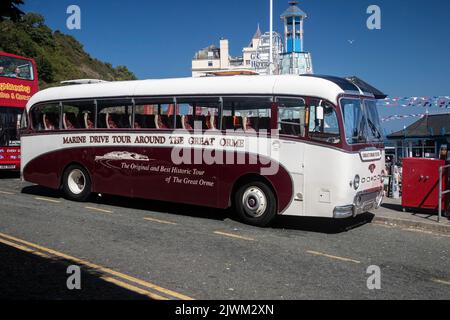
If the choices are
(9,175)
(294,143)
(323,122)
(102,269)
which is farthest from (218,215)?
(9,175)

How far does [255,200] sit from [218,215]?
1546mm

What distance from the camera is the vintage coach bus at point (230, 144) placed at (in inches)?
351

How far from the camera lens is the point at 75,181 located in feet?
41.9

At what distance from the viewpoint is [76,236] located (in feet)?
27.4

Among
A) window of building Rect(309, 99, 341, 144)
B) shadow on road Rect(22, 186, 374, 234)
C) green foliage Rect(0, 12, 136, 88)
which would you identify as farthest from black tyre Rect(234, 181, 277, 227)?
green foliage Rect(0, 12, 136, 88)

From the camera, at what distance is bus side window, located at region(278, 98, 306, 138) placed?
909 cm

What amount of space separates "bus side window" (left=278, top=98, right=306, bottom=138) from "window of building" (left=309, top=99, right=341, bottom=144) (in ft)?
0.60

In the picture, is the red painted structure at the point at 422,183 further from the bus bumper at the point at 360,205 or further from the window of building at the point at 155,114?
the window of building at the point at 155,114

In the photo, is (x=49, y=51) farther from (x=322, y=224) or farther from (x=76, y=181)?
(x=322, y=224)

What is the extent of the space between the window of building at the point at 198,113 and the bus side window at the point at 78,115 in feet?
9.32

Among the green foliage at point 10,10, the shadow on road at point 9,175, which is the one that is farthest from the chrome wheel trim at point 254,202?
the shadow on road at point 9,175

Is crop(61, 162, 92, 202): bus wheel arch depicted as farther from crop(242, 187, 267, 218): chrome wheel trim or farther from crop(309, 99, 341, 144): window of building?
crop(309, 99, 341, 144): window of building

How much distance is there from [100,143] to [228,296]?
7635mm

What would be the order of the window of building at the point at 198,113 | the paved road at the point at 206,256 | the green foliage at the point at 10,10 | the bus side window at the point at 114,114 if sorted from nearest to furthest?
1. the green foliage at the point at 10,10
2. the paved road at the point at 206,256
3. the window of building at the point at 198,113
4. the bus side window at the point at 114,114
